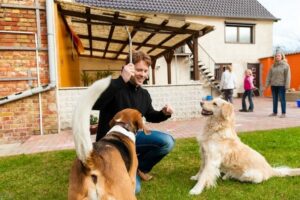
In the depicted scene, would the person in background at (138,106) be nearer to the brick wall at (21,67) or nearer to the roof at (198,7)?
the brick wall at (21,67)

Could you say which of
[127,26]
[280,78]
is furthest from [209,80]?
[127,26]

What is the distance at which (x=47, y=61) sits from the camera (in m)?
7.50

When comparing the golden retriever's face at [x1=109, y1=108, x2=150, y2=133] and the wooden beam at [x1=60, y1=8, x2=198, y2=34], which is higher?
the wooden beam at [x1=60, y1=8, x2=198, y2=34]

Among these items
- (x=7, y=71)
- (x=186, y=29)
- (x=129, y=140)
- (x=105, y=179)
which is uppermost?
(x=186, y=29)

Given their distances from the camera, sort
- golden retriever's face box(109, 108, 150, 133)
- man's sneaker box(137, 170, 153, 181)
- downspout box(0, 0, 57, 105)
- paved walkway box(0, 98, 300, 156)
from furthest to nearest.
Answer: downspout box(0, 0, 57, 105) < paved walkway box(0, 98, 300, 156) < man's sneaker box(137, 170, 153, 181) < golden retriever's face box(109, 108, 150, 133)

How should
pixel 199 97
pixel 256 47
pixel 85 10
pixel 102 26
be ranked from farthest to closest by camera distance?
pixel 256 47 < pixel 102 26 < pixel 199 97 < pixel 85 10

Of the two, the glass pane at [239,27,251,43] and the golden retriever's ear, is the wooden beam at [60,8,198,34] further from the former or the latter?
the glass pane at [239,27,251,43]

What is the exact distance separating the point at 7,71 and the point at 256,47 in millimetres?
19295

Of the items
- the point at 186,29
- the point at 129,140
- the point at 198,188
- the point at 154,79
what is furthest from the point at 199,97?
the point at 154,79

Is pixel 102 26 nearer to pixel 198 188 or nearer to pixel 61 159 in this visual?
pixel 61 159

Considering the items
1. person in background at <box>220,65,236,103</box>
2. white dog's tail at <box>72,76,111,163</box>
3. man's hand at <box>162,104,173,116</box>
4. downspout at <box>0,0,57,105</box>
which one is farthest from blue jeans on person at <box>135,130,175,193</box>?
person in background at <box>220,65,236,103</box>

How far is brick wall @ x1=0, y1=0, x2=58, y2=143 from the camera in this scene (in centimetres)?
712

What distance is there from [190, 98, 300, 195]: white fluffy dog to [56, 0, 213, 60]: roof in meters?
5.57

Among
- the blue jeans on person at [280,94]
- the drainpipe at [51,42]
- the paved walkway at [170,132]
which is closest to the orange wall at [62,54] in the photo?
the drainpipe at [51,42]
